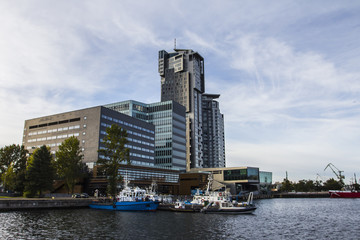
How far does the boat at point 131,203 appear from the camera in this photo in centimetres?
7175

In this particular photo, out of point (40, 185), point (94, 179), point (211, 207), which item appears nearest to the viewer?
point (211, 207)

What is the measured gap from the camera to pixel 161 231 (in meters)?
41.4

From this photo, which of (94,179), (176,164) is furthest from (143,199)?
(176,164)

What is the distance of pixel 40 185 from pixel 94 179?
37.8m

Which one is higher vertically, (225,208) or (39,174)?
(39,174)

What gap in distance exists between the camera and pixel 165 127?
186250mm

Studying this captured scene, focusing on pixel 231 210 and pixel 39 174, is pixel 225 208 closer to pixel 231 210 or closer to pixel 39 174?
pixel 231 210

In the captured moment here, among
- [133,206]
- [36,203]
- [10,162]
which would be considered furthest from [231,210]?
[10,162]

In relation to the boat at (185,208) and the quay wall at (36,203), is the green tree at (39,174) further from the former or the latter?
the boat at (185,208)

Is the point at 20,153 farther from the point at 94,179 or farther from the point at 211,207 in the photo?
the point at 211,207

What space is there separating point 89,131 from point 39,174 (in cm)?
5165

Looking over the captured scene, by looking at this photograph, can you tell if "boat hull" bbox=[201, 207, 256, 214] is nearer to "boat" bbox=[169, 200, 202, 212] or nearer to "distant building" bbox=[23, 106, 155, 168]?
"boat" bbox=[169, 200, 202, 212]

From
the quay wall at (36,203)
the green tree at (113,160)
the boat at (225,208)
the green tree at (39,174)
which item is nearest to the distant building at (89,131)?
the green tree at (39,174)

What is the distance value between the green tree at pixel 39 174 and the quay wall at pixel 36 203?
24.8 ft
